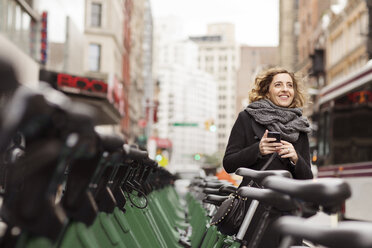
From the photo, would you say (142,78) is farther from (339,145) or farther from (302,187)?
(302,187)

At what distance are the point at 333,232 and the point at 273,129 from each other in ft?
9.90

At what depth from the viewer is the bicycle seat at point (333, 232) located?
6.09ft

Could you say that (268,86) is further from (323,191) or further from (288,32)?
(288,32)

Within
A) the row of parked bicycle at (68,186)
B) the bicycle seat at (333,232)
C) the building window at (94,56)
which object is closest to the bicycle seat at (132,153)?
the row of parked bicycle at (68,186)

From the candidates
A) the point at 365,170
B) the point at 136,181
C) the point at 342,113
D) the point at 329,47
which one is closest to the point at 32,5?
the point at 342,113

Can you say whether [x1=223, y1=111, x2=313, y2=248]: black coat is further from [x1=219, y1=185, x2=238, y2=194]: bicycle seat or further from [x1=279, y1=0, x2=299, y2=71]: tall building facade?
[x1=279, y1=0, x2=299, y2=71]: tall building facade

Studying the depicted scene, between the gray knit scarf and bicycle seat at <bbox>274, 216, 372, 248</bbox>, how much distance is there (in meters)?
2.62

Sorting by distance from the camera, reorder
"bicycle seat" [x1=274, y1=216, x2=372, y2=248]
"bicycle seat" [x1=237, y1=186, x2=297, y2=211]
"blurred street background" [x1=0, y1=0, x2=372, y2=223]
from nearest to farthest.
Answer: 1. "bicycle seat" [x1=274, y1=216, x2=372, y2=248]
2. "bicycle seat" [x1=237, y1=186, x2=297, y2=211]
3. "blurred street background" [x1=0, y1=0, x2=372, y2=223]

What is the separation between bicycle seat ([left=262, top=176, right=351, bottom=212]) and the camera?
2.32 meters

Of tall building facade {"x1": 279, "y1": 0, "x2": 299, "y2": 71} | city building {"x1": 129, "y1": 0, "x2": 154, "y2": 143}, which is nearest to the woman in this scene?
city building {"x1": 129, "y1": 0, "x2": 154, "y2": 143}

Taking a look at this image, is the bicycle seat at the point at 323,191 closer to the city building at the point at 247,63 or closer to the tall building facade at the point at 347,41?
the tall building facade at the point at 347,41

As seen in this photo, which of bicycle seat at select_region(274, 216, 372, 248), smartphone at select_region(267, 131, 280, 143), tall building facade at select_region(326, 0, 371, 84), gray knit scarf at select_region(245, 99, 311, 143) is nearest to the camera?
bicycle seat at select_region(274, 216, 372, 248)

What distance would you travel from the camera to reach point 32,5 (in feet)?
90.0

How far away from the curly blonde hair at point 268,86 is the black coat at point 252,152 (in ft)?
0.93
